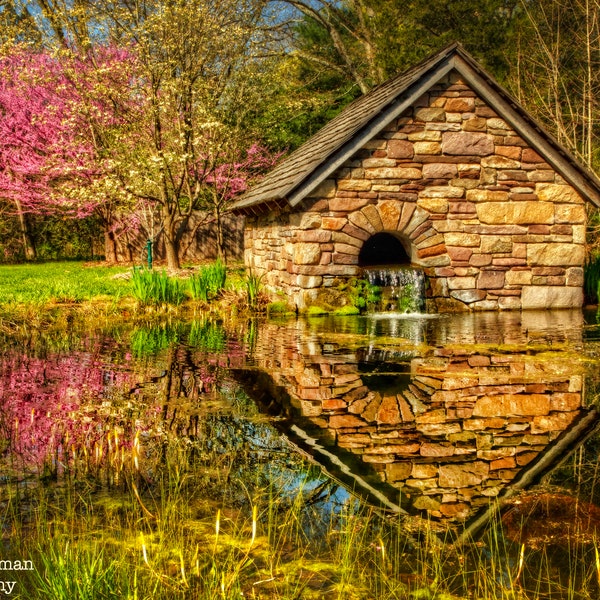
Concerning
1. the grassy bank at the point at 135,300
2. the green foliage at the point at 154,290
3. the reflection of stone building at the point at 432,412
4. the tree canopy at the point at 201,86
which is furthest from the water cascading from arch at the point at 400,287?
the tree canopy at the point at 201,86

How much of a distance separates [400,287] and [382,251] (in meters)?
3.78

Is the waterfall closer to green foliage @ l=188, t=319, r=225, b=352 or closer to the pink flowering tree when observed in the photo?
green foliage @ l=188, t=319, r=225, b=352

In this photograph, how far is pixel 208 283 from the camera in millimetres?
12000

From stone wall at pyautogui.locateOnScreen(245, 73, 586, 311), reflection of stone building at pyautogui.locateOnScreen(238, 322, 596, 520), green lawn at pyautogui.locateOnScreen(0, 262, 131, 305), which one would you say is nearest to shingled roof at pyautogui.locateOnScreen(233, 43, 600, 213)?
stone wall at pyautogui.locateOnScreen(245, 73, 586, 311)

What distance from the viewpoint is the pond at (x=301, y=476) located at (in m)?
2.85

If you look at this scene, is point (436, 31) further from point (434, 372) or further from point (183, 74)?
point (434, 372)

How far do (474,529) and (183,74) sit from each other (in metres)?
14.1

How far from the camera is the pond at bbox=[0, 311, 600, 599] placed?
285 centimetres

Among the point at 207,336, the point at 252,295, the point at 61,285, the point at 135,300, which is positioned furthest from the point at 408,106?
the point at 61,285

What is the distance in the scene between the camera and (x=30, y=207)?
2348 cm

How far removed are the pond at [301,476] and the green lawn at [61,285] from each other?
454 cm

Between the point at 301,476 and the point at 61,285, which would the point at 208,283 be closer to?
the point at 61,285

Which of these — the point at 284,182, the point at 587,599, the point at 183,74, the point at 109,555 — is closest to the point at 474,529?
the point at 587,599

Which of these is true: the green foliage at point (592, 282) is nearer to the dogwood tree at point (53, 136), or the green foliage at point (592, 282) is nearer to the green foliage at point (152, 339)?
the green foliage at point (152, 339)
